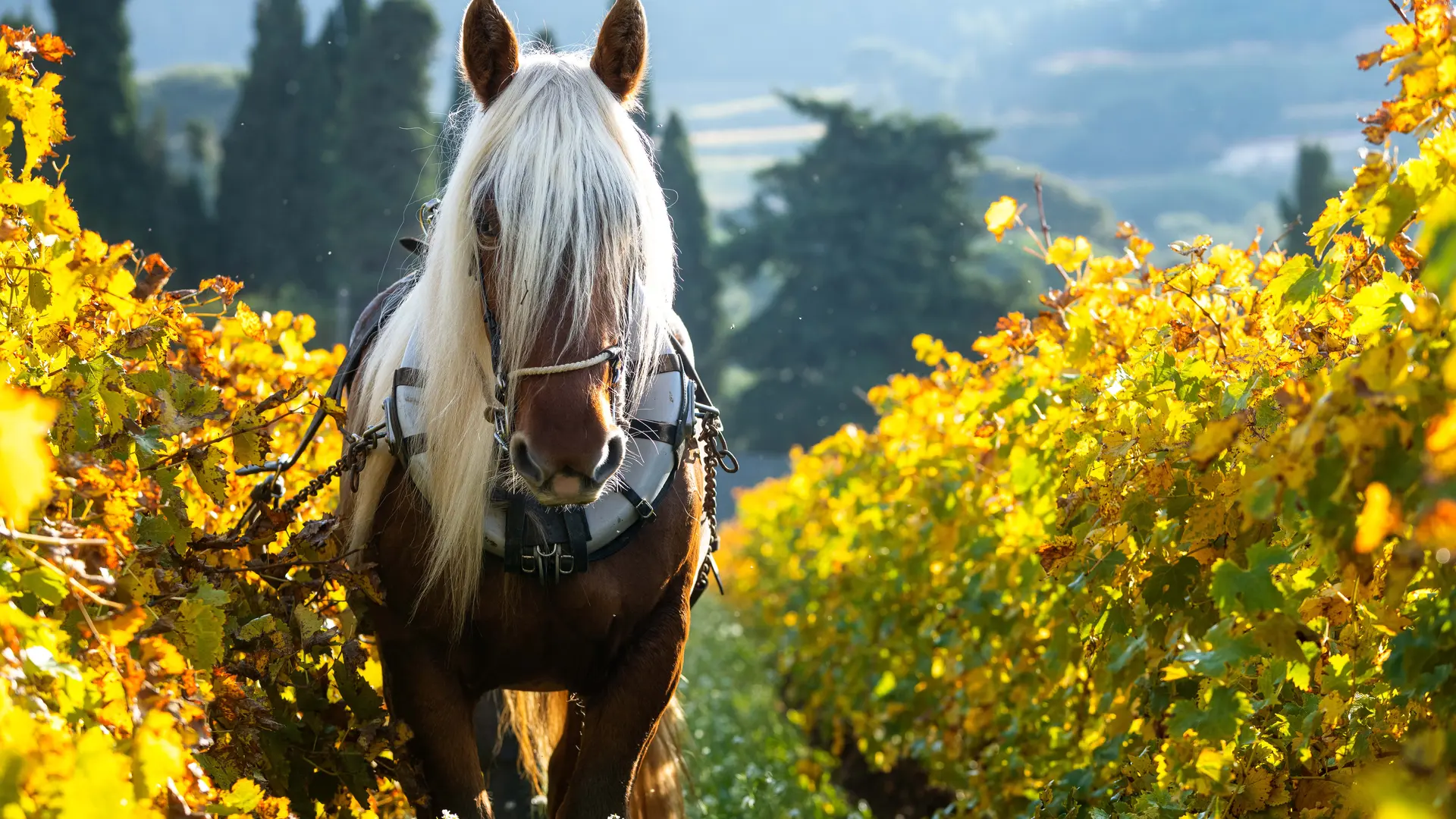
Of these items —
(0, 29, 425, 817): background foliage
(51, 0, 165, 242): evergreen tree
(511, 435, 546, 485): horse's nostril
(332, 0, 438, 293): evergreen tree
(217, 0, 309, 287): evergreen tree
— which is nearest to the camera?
(0, 29, 425, 817): background foliage

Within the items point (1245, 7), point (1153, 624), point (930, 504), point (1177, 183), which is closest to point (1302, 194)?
point (930, 504)

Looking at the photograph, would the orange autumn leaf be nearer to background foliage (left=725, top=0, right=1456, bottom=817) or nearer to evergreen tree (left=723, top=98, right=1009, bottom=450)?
background foliage (left=725, top=0, right=1456, bottom=817)

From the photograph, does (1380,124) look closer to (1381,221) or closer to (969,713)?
(1381,221)

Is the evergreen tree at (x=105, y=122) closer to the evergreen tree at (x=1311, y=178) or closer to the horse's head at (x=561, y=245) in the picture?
the evergreen tree at (x=1311, y=178)

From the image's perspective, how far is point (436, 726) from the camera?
3.00 metres

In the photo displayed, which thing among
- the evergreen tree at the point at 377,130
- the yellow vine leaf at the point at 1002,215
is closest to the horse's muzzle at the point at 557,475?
the yellow vine leaf at the point at 1002,215

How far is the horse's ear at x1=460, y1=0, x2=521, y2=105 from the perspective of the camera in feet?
9.69

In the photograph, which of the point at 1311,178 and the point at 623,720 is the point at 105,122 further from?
the point at 623,720

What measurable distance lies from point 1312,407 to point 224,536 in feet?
6.70

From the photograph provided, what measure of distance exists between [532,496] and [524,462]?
0.52 m

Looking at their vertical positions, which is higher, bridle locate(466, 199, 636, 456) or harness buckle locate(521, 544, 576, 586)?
bridle locate(466, 199, 636, 456)

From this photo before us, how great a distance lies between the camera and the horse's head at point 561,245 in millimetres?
2473

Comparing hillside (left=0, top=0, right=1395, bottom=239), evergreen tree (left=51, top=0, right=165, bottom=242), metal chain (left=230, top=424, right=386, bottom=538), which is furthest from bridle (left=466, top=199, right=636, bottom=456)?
hillside (left=0, top=0, right=1395, bottom=239)

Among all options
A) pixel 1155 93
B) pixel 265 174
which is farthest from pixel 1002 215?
pixel 1155 93
